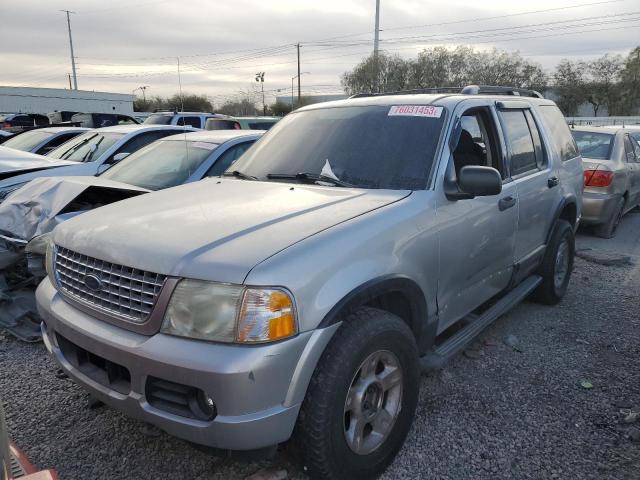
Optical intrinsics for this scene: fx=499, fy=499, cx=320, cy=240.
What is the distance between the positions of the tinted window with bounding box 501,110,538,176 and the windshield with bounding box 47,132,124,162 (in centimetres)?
593

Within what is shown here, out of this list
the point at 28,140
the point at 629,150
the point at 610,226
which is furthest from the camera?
the point at 28,140

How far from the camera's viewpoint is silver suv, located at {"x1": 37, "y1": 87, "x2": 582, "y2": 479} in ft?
6.40

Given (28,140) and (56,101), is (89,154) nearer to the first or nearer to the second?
(28,140)

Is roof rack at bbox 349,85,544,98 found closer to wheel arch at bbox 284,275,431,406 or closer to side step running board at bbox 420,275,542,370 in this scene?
side step running board at bbox 420,275,542,370

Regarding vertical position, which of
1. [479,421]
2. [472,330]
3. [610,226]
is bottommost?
[479,421]

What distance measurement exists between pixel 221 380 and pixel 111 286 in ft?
2.45

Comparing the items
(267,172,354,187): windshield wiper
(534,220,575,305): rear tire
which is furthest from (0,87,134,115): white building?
(267,172,354,187): windshield wiper

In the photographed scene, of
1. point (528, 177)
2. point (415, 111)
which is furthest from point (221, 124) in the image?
point (415, 111)

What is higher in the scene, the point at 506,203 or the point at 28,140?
the point at 28,140

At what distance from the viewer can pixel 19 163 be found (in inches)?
240

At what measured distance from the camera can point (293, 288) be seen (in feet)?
6.48

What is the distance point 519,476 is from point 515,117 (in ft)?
8.93

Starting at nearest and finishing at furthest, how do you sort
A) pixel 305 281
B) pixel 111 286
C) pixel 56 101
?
1. pixel 305 281
2. pixel 111 286
3. pixel 56 101

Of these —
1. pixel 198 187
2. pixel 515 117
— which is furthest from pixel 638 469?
pixel 198 187
